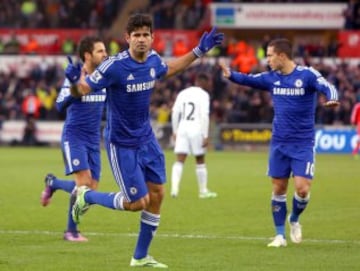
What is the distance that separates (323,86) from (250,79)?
99 centimetres

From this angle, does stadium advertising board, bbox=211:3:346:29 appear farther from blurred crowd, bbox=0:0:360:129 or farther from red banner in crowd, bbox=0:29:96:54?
red banner in crowd, bbox=0:29:96:54

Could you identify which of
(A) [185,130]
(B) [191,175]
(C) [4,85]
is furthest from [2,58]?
(A) [185,130]

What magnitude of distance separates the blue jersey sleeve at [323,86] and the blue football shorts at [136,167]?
262 centimetres

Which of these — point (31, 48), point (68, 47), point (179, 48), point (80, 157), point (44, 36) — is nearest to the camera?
point (80, 157)

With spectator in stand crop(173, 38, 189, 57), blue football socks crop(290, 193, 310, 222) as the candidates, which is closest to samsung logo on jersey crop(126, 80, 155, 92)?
blue football socks crop(290, 193, 310, 222)

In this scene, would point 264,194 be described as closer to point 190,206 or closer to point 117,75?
point 190,206

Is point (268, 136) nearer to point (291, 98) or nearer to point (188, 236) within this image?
point (188, 236)

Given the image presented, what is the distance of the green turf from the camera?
40.6ft

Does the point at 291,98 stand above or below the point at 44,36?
above

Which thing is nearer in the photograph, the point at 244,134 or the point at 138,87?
the point at 138,87

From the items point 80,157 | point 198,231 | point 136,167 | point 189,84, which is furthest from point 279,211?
point 189,84

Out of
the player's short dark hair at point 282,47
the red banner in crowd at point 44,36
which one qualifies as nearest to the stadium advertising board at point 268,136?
the red banner in crowd at point 44,36

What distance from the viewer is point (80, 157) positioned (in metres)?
14.6

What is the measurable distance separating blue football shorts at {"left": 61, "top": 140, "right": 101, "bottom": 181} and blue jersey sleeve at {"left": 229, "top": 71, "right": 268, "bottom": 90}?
7.09 feet
